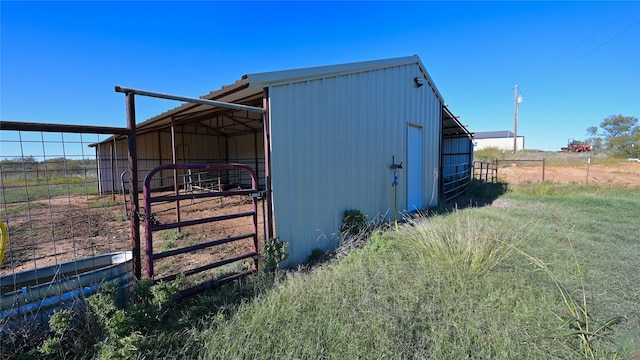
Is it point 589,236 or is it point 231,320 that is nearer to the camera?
point 231,320

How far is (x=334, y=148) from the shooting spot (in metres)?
4.39

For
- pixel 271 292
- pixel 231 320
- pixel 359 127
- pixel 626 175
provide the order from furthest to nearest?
1. pixel 626 175
2. pixel 359 127
3. pixel 271 292
4. pixel 231 320

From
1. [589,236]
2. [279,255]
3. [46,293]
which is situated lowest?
[589,236]

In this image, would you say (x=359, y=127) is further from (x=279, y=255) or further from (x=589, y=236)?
(x=589, y=236)

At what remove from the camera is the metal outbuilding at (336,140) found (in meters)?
3.49

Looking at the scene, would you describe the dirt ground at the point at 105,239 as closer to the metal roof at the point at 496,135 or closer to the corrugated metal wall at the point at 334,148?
the corrugated metal wall at the point at 334,148

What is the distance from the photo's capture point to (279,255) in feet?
10.5

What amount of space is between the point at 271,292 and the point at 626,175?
801 inches

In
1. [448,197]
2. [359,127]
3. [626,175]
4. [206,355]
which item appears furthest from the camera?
[626,175]

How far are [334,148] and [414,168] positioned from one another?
3350mm

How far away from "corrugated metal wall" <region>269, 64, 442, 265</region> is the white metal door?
281 millimetres

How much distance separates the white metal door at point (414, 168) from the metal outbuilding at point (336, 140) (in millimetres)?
26

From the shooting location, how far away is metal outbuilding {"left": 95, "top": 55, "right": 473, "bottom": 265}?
349 cm

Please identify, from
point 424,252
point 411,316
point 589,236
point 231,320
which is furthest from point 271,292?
point 589,236
